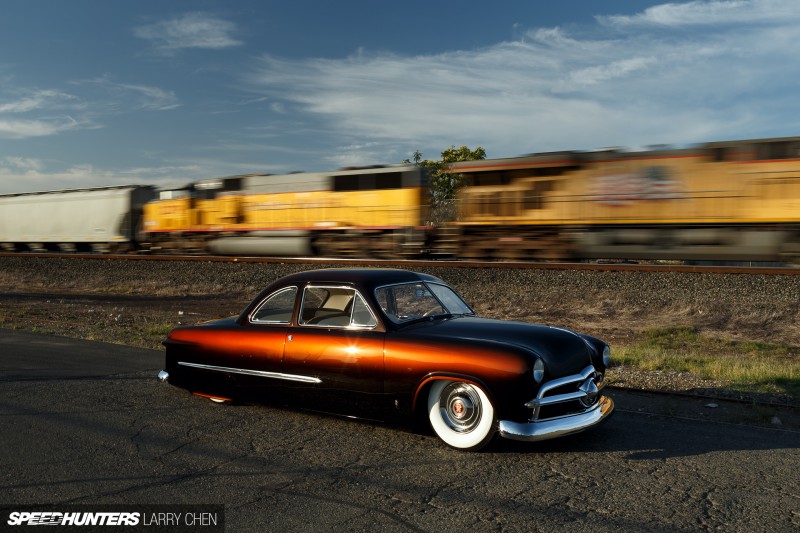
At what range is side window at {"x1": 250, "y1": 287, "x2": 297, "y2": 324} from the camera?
612cm

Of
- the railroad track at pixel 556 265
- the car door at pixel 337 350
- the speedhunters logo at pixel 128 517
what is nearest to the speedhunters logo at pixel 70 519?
the speedhunters logo at pixel 128 517

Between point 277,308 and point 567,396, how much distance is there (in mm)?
2732

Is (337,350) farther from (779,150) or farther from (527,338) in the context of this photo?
(779,150)

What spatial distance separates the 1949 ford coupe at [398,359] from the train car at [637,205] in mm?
13186

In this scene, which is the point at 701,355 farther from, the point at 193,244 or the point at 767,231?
the point at 193,244

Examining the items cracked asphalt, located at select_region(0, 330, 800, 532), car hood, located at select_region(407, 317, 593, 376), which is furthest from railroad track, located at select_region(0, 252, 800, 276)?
car hood, located at select_region(407, 317, 593, 376)

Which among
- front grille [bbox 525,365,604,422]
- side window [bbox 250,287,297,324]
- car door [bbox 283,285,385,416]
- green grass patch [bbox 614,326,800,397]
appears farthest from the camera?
green grass patch [bbox 614,326,800,397]

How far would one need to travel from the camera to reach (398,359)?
5.29 meters

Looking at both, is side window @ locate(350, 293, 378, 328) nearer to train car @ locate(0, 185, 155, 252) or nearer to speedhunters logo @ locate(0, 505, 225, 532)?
speedhunters logo @ locate(0, 505, 225, 532)

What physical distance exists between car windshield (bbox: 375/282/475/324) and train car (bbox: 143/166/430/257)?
1533 cm

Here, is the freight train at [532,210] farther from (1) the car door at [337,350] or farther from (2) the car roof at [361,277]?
→ (1) the car door at [337,350]

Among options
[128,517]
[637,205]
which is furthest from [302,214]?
[128,517]

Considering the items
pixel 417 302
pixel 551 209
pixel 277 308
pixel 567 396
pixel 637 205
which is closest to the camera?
pixel 567 396

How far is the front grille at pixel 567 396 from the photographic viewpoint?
4844 mm
